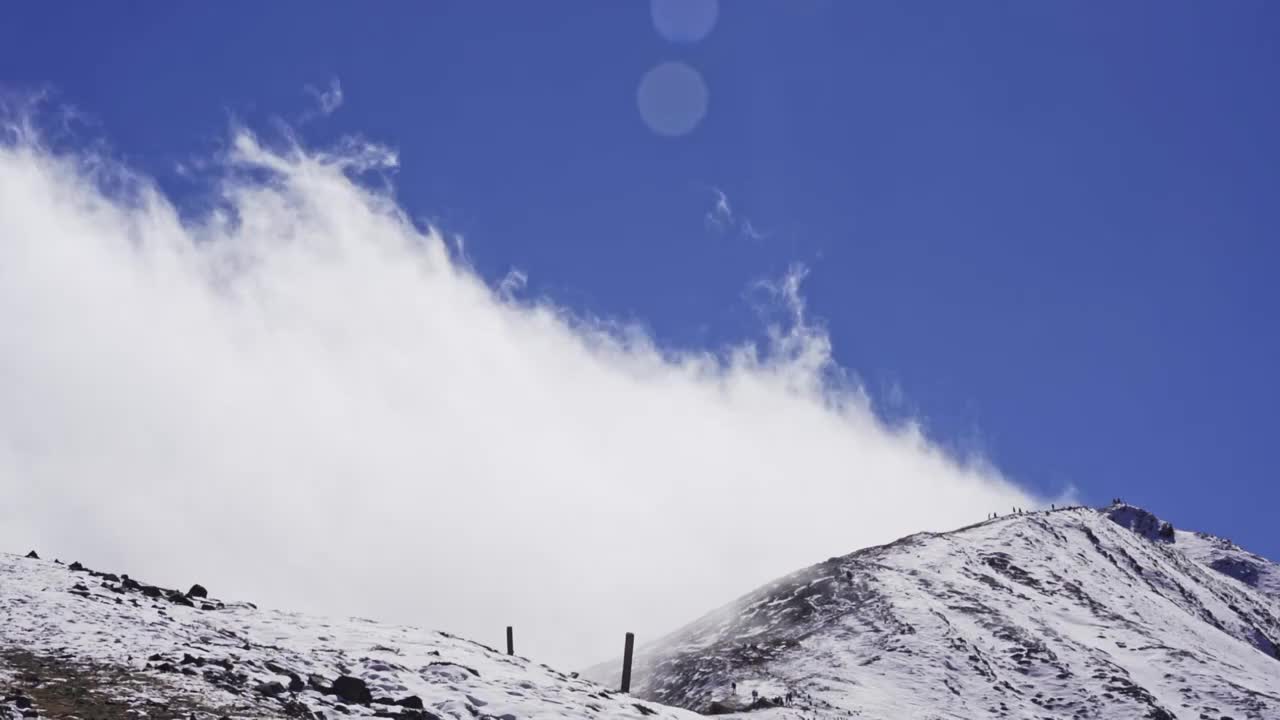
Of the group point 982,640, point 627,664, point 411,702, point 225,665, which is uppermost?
point 982,640

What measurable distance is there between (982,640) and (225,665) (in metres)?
49.7

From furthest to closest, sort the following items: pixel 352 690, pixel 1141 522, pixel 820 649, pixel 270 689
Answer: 1. pixel 1141 522
2. pixel 820 649
3. pixel 352 690
4. pixel 270 689

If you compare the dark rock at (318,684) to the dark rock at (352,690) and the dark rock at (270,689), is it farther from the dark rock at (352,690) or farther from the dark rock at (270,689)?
the dark rock at (270,689)

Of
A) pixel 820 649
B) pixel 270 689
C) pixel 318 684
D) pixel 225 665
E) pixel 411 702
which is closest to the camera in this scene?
pixel 270 689

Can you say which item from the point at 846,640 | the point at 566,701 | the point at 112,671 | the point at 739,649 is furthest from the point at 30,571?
the point at 846,640

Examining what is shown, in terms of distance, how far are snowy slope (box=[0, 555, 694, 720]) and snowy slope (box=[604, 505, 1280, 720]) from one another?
20.7 metres

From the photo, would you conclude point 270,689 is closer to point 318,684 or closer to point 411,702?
point 318,684

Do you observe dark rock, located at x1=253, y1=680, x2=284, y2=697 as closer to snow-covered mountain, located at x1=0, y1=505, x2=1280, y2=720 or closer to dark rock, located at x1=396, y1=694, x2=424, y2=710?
snow-covered mountain, located at x1=0, y1=505, x2=1280, y2=720

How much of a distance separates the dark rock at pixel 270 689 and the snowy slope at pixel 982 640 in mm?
27772

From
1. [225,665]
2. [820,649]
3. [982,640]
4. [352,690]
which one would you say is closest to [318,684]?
[352,690]

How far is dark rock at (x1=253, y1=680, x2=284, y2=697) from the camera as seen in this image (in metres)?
18.7

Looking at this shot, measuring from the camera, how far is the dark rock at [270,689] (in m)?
18.7

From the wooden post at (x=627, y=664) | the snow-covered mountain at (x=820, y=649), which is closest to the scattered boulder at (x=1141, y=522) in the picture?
the snow-covered mountain at (x=820, y=649)

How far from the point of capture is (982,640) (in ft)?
188
